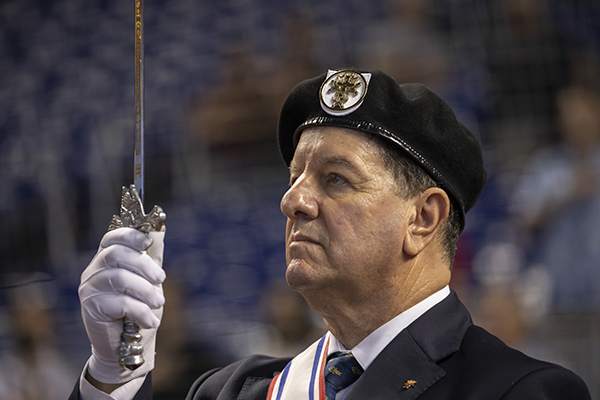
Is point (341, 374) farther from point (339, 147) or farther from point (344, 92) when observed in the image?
point (344, 92)

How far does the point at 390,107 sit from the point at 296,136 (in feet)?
0.93

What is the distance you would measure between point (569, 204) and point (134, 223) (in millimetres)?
2411

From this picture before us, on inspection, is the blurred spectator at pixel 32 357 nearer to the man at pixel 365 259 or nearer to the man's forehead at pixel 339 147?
the man at pixel 365 259

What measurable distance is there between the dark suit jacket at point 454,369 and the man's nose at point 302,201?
0.34 m

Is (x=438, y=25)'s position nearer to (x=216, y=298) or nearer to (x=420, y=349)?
(x=216, y=298)

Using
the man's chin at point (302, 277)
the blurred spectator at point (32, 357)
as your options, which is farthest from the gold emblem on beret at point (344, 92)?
the blurred spectator at point (32, 357)

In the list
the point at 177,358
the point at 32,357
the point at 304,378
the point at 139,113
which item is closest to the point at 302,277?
the point at 304,378

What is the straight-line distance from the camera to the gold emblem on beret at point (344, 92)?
4.72 ft

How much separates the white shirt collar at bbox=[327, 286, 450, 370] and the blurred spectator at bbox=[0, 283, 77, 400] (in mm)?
2783

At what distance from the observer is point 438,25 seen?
3494 mm

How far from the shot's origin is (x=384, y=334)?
53.8 inches

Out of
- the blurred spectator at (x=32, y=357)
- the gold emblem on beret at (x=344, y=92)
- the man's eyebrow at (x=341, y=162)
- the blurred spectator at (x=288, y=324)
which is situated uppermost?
the gold emblem on beret at (x=344, y=92)

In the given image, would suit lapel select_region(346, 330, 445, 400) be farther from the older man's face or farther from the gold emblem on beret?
the gold emblem on beret

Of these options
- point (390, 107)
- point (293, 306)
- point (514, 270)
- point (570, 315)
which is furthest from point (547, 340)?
point (390, 107)
